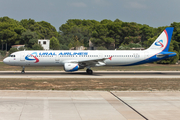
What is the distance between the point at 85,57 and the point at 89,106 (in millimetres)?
23075

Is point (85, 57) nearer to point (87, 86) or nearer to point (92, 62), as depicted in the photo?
point (92, 62)

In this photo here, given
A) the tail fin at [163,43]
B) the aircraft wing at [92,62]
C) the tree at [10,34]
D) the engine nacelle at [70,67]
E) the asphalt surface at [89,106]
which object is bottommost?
the asphalt surface at [89,106]

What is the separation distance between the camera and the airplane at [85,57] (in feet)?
121

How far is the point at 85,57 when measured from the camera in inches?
1501

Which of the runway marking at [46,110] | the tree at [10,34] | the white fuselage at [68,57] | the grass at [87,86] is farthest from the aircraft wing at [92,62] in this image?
the tree at [10,34]

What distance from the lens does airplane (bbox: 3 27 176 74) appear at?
37.0m

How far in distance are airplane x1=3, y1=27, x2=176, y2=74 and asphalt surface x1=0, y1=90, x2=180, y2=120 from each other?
17002 mm

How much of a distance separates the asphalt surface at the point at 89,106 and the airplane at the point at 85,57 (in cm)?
1700

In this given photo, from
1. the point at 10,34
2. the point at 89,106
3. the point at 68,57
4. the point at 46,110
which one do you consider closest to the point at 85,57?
the point at 68,57

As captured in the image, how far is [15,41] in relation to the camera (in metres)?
106

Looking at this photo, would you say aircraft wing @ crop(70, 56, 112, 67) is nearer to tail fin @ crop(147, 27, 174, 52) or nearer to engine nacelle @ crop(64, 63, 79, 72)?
engine nacelle @ crop(64, 63, 79, 72)

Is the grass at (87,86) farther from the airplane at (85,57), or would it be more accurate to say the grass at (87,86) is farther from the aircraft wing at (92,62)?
the aircraft wing at (92,62)

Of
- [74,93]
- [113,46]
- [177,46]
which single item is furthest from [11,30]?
[74,93]

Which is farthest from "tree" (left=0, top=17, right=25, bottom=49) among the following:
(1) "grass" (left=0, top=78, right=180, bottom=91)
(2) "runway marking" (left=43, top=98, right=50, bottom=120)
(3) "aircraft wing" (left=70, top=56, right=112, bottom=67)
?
(2) "runway marking" (left=43, top=98, right=50, bottom=120)
